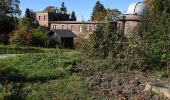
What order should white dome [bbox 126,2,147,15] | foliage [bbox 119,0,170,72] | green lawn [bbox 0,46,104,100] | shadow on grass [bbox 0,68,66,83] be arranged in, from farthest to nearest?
white dome [bbox 126,2,147,15] → foliage [bbox 119,0,170,72] → shadow on grass [bbox 0,68,66,83] → green lawn [bbox 0,46,104,100]

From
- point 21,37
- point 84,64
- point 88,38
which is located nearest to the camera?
point 84,64

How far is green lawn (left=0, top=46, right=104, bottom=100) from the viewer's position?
11016 millimetres

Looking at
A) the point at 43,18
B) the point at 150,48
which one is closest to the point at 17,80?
the point at 150,48

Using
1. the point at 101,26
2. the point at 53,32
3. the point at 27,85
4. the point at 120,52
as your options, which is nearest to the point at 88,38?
the point at 101,26

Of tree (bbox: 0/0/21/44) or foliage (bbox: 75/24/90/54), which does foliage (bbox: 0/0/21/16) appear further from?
foliage (bbox: 75/24/90/54)

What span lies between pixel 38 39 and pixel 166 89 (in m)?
45.4

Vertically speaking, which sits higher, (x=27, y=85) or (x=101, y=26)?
(x=101, y=26)

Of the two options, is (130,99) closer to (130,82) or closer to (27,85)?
(130,82)

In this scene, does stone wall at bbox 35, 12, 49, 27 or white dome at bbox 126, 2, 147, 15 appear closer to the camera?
white dome at bbox 126, 2, 147, 15

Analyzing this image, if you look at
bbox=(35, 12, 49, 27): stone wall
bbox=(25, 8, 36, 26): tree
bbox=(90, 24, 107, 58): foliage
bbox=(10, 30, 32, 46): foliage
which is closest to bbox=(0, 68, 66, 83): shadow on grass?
bbox=(90, 24, 107, 58): foliage

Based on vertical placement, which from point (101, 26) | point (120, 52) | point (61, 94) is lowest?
point (61, 94)

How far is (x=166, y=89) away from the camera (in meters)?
10.5

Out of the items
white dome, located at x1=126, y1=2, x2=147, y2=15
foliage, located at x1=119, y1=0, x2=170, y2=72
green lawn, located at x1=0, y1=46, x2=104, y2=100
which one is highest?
white dome, located at x1=126, y1=2, x2=147, y2=15

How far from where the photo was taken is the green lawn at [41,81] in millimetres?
11016
